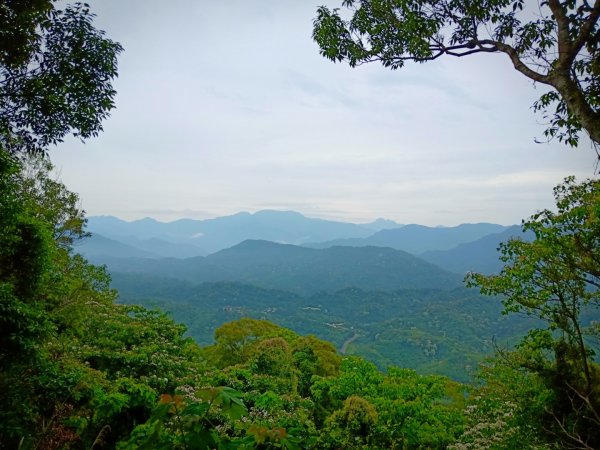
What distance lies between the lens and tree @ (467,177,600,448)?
304 inches

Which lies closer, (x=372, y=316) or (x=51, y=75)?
(x=51, y=75)

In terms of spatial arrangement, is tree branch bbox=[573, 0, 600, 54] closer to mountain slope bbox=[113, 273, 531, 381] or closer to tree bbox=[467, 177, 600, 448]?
tree bbox=[467, 177, 600, 448]

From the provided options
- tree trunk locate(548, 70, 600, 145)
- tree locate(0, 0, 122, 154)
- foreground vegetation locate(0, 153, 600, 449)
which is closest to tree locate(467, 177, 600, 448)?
foreground vegetation locate(0, 153, 600, 449)

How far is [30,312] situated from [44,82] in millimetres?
4294

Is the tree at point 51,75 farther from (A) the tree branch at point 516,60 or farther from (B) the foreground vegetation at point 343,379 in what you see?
(A) the tree branch at point 516,60

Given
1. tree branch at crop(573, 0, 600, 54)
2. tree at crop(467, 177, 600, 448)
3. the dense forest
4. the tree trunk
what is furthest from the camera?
tree at crop(467, 177, 600, 448)

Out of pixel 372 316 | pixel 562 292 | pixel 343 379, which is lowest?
pixel 372 316

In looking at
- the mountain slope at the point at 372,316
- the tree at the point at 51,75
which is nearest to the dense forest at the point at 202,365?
the tree at the point at 51,75

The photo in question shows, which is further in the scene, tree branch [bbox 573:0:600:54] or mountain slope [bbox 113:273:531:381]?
mountain slope [bbox 113:273:531:381]

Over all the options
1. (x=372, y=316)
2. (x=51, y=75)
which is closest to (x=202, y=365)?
(x=51, y=75)

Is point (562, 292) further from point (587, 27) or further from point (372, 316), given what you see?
point (372, 316)

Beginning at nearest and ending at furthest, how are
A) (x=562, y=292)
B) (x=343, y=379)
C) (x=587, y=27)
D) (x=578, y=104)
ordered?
1. (x=587, y=27)
2. (x=578, y=104)
3. (x=562, y=292)
4. (x=343, y=379)

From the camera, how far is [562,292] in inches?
326

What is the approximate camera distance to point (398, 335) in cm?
10681
